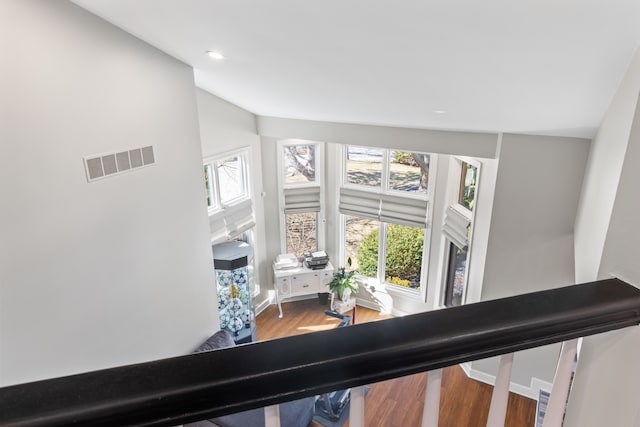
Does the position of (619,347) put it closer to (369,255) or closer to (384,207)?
(384,207)

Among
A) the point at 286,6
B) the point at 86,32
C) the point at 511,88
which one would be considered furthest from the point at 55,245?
the point at 511,88

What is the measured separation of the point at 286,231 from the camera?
644 cm

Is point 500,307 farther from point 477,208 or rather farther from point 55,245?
point 477,208

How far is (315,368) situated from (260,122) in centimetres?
550

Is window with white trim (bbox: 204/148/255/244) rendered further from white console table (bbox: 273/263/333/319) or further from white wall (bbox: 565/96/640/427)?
white wall (bbox: 565/96/640/427)

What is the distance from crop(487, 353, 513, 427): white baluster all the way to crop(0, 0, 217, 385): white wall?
2.41 meters

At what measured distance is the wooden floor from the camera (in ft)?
10.9

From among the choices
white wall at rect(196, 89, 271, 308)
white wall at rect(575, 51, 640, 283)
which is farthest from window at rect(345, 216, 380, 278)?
white wall at rect(575, 51, 640, 283)

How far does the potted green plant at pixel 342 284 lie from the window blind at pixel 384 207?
36.8 inches

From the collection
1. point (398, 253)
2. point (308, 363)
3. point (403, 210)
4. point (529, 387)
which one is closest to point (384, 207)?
point (403, 210)

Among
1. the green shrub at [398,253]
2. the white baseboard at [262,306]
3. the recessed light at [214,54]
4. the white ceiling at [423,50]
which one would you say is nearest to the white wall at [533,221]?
the white ceiling at [423,50]

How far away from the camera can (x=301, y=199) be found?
6.25m

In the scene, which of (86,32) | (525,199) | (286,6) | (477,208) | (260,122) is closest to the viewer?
(286,6)

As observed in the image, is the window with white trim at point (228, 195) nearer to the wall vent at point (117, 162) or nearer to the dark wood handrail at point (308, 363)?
the wall vent at point (117, 162)
